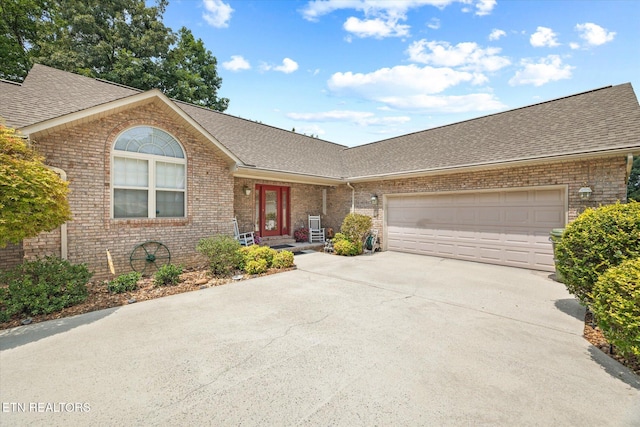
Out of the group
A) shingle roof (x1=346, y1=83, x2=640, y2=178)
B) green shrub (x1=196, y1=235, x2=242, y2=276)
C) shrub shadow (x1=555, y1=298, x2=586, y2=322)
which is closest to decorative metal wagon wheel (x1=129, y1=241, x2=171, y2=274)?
green shrub (x1=196, y1=235, x2=242, y2=276)

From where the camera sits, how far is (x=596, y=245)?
407 centimetres

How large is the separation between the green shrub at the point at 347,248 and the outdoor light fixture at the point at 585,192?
668cm

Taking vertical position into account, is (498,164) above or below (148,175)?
above

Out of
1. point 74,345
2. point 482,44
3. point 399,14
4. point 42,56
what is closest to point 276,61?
point 399,14

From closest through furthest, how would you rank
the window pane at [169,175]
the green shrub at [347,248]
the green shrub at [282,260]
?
the window pane at [169,175] < the green shrub at [282,260] < the green shrub at [347,248]

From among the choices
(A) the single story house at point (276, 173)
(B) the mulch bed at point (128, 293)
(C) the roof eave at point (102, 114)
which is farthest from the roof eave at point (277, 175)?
(B) the mulch bed at point (128, 293)

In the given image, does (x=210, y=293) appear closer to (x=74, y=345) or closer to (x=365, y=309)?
(x=74, y=345)

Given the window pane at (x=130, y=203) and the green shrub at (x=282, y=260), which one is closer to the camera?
the window pane at (x=130, y=203)

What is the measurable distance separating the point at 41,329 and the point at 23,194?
83.7 inches

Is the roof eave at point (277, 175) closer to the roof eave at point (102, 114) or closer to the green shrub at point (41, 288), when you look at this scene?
the roof eave at point (102, 114)

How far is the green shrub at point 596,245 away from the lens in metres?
3.88

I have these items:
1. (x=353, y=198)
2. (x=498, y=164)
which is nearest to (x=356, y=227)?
(x=353, y=198)

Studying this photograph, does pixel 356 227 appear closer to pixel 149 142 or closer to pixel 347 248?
pixel 347 248

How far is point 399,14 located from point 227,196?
8.30 m
